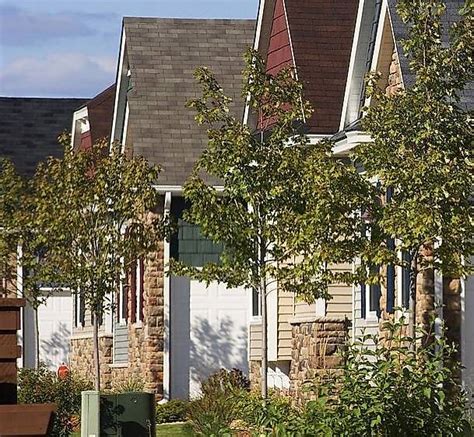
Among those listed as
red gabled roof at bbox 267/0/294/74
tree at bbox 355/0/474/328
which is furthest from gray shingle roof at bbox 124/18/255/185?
tree at bbox 355/0/474/328

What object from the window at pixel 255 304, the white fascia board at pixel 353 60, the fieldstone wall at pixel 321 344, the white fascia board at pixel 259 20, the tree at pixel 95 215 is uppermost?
the white fascia board at pixel 259 20

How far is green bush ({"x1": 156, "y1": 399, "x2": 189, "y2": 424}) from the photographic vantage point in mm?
27281

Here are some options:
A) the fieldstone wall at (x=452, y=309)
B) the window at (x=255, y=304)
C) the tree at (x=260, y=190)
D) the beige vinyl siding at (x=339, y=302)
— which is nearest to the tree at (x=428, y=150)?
the tree at (x=260, y=190)

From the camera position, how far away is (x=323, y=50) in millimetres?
24219

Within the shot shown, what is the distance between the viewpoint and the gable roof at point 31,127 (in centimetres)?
4231

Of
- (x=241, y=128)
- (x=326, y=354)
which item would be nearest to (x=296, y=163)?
(x=241, y=128)

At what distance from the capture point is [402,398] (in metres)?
12.2

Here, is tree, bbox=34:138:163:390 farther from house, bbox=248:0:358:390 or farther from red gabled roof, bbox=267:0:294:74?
red gabled roof, bbox=267:0:294:74

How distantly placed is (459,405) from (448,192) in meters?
3.93

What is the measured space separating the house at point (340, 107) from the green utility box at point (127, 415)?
11.9ft

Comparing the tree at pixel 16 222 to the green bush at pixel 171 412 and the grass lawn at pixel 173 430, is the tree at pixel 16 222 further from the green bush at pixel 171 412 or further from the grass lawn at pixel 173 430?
the grass lawn at pixel 173 430

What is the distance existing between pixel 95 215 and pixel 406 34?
889 cm

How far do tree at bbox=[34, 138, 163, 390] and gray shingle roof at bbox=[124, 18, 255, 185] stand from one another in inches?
92.7

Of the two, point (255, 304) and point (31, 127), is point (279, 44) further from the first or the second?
point (31, 127)
